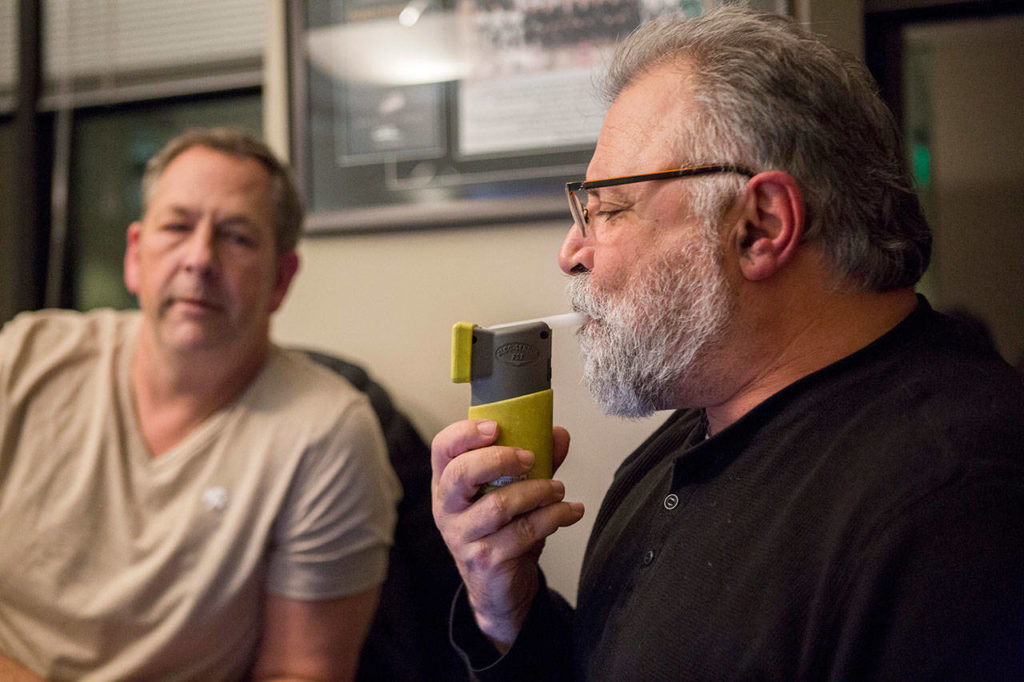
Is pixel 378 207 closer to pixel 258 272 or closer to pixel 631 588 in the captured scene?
pixel 258 272

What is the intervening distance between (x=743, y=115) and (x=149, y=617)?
3.47 ft

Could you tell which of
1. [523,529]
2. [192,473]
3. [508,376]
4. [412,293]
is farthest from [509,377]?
[412,293]

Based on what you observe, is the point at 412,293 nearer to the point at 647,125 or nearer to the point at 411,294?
the point at 411,294

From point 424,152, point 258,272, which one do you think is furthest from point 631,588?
point 424,152

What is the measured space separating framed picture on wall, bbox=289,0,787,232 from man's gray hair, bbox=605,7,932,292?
1.91ft

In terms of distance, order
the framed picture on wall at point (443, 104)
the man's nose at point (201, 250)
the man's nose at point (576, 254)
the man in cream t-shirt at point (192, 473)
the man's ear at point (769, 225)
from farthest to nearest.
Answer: the framed picture on wall at point (443, 104)
the man's nose at point (201, 250)
the man in cream t-shirt at point (192, 473)
the man's nose at point (576, 254)
the man's ear at point (769, 225)

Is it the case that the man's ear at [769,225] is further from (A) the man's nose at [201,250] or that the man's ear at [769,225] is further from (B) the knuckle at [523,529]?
(A) the man's nose at [201,250]

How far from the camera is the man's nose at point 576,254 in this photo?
774 mm

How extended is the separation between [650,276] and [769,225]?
11 cm

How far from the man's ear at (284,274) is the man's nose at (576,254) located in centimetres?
73

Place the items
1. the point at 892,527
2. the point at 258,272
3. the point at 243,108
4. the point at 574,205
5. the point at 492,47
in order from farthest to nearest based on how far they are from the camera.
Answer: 1. the point at 243,108
2. the point at 492,47
3. the point at 258,272
4. the point at 574,205
5. the point at 892,527

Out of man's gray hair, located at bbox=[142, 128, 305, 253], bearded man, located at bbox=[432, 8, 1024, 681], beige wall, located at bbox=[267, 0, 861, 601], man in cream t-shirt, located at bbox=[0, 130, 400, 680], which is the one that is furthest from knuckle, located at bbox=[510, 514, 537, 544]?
man's gray hair, located at bbox=[142, 128, 305, 253]

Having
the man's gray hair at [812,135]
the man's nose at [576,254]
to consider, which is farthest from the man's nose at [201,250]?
the man's gray hair at [812,135]

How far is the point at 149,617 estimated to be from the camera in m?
1.14
